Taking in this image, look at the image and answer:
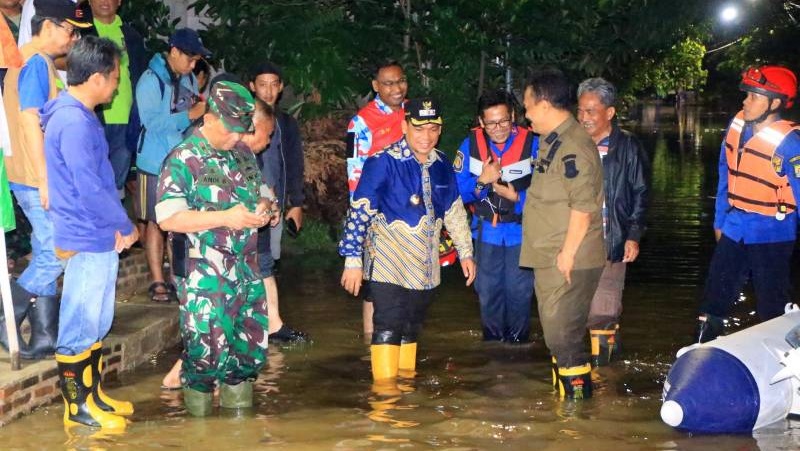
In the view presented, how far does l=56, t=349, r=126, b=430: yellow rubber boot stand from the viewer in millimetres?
6898

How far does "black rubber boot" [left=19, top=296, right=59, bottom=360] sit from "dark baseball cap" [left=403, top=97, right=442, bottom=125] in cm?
247

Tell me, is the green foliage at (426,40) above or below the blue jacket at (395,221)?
above

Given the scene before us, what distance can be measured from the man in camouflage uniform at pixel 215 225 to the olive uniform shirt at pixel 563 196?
161 centimetres

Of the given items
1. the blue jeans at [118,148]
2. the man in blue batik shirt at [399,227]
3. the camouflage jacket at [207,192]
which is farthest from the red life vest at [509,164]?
the blue jeans at [118,148]

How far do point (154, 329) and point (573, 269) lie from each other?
313 centimetres

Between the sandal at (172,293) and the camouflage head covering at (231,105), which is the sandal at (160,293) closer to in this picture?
the sandal at (172,293)

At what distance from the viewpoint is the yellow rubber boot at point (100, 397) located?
7.05m

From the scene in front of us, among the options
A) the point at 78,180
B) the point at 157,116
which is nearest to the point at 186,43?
the point at 157,116

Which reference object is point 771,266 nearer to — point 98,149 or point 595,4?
point 98,149

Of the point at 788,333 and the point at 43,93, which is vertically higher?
the point at 43,93

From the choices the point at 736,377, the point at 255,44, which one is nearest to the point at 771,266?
the point at 736,377

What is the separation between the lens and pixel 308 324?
33.2 feet

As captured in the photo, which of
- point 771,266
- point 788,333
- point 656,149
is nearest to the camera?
point 788,333

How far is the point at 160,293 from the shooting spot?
31.5ft
